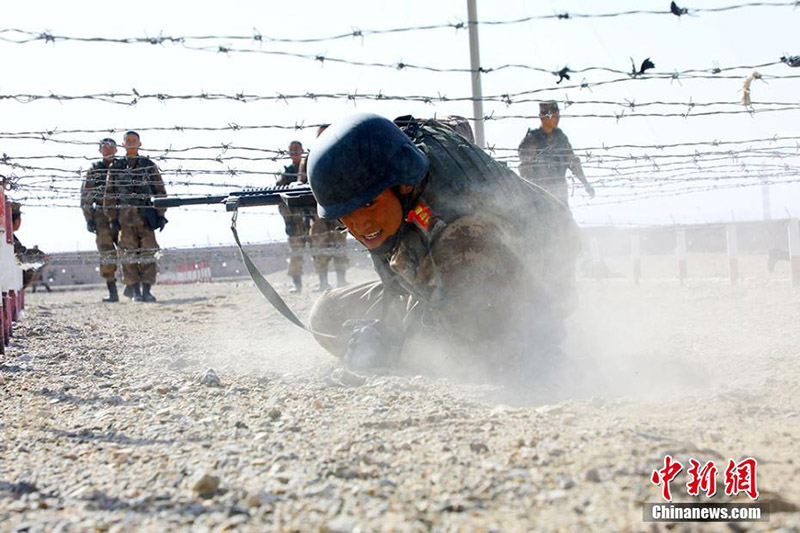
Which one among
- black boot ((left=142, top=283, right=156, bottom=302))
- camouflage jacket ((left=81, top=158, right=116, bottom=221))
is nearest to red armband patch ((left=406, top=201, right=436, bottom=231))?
camouflage jacket ((left=81, top=158, right=116, bottom=221))

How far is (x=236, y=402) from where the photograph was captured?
3412 mm

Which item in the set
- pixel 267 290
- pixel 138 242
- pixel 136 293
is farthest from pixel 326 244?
pixel 267 290

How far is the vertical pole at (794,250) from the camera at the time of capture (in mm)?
8514

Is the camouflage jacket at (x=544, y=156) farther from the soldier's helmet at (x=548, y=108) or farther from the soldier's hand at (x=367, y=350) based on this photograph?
the soldier's hand at (x=367, y=350)

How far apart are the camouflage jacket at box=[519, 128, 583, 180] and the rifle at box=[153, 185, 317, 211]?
11.7 feet

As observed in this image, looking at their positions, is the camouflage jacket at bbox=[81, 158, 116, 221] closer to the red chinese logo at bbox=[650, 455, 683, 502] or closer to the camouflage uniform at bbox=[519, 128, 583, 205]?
the camouflage uniform at bbox=[519, 128, 583, 205]

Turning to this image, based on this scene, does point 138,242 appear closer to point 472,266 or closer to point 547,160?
point 547,160

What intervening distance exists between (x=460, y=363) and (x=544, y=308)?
0.58 m

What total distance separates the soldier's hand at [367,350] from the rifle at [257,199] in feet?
2.69

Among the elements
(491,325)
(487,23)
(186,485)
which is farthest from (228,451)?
(487,23)

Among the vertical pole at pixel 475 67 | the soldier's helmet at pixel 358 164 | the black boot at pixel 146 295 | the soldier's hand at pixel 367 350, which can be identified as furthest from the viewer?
the black boot at pixel 146 295

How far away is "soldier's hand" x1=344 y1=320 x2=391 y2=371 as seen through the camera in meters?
4.26

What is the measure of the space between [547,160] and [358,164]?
15.3 feet

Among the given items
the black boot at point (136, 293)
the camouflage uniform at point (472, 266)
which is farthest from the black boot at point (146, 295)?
the camouflage uniform at point (472, 266)
